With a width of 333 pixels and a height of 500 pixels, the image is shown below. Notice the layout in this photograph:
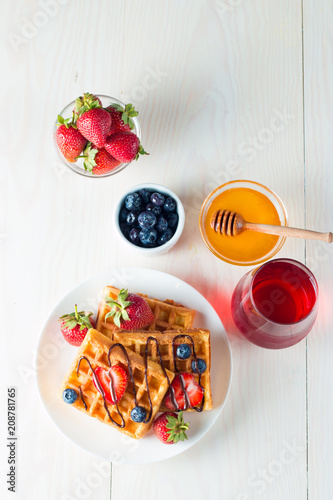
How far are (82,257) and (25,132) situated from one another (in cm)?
47

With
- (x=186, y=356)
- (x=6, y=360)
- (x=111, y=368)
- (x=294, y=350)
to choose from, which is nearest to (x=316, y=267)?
(x=294, y=350)

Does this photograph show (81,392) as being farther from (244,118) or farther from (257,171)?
(244,118)

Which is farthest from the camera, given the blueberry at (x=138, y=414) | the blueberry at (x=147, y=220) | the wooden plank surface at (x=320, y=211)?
the wooden plank surface at (x=320, y=211)

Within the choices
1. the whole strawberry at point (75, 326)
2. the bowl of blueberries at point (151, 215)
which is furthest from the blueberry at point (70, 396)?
the bowl of blueberries at point (151, 215)

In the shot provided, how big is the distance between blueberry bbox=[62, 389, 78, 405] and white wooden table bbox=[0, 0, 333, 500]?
23 cm

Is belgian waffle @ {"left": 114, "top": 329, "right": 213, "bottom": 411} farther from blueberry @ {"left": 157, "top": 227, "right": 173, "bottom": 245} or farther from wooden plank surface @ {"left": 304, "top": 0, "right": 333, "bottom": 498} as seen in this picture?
wooden plank surface @ {"left": 304, "top": 0, "right": 333, "bottom": 498}

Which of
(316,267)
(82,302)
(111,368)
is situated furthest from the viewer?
(316,267)

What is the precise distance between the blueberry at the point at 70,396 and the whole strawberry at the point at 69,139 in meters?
0.70

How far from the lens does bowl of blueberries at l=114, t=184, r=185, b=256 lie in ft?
5.28

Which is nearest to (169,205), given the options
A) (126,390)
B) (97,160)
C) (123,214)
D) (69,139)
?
(123,214)

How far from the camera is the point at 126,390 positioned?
1551 mm

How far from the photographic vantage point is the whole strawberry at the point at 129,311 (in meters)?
1.53

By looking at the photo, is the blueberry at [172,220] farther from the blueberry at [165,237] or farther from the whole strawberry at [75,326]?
the whole strawberry at [75,326]

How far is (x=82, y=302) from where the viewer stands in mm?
1636
